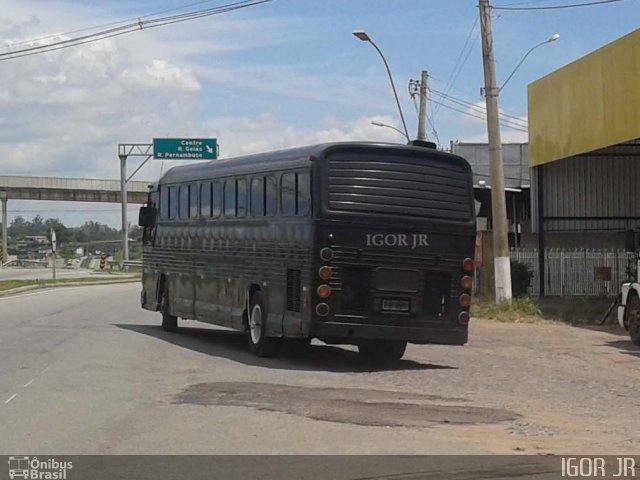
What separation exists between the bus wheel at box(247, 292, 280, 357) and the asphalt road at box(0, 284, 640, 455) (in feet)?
0.68

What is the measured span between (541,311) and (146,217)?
10819mm

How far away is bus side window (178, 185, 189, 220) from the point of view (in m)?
19.7

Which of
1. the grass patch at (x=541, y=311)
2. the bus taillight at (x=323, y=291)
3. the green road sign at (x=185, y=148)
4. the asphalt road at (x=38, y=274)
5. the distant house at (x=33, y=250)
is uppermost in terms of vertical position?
the green road sign at (x=185, y=148)

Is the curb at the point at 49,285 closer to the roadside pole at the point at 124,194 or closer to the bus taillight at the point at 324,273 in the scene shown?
the roadside pole at the point at 124,194

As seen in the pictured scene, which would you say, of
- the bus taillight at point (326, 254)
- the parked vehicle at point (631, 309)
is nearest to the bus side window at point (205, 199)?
the bus taillight at point (326, 254)

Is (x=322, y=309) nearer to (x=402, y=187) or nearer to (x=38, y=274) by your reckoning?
(x=402, y=187)

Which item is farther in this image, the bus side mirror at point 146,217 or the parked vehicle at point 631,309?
the bus side mirror at point 146,217

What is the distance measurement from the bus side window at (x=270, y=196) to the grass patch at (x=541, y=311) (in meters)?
11.0

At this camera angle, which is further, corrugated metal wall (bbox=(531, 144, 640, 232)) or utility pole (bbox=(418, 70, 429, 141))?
utility pole (bbox=(418, 70, 429, 141))

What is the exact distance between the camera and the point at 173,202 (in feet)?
67.3

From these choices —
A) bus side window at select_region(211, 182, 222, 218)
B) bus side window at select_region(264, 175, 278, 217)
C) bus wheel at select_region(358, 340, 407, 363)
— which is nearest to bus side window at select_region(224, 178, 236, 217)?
bus side window at select_region(211, 182, 222, 218)

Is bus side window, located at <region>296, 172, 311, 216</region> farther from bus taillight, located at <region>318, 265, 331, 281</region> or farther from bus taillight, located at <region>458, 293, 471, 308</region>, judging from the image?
bus taillight, located at <region>458, 293, 471, 308</region>

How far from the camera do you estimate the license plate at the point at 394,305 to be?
14625 mm
